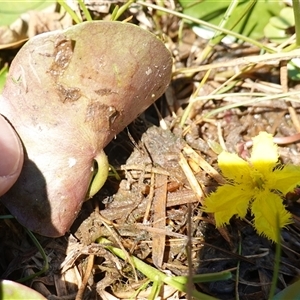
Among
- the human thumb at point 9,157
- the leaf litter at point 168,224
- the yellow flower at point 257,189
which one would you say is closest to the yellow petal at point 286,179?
the yellow flower at point 257,189

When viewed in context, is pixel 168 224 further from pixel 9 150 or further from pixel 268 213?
pixel 9 150

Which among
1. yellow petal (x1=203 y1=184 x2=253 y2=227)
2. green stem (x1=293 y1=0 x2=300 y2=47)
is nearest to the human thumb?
yellow petal (x1=203 y1=184 x2=253 y2=227)

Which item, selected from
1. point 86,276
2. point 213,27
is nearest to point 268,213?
point 86,276

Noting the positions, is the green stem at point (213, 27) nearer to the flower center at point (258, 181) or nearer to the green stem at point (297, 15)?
the green stem at point (297, 15)

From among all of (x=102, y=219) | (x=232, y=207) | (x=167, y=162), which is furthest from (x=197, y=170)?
(x=102, y=219)

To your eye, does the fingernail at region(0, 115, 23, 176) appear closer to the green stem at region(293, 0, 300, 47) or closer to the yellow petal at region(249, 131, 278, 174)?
the yellow petal at region(249, 131, 278, 174)

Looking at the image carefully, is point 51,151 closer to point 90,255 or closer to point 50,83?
point 50,83
